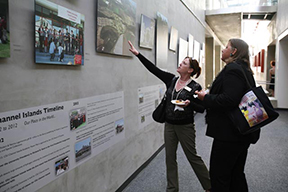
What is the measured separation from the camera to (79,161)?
2123 millimetres

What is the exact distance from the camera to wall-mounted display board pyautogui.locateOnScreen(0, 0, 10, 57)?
4.27ft

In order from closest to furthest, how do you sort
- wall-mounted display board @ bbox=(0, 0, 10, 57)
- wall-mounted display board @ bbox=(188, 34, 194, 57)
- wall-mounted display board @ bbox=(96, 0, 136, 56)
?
wall-mounted display board @ bbox=(0, 0, 10, 57) → wall-mounted display board @ bbox=(96, 0, 136, 56) → wall-mounted display board @ bbox=(188, 34, 194, 57)

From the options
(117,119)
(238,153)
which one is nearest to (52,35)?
(117,119)

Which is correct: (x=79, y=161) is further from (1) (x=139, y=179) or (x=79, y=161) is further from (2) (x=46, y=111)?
(1) (x=139, y=179)

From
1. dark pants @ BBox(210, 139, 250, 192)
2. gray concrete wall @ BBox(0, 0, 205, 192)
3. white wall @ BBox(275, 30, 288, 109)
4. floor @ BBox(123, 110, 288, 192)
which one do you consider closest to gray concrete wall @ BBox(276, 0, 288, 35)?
white wall @ BBox(275, 30, 288, 109)

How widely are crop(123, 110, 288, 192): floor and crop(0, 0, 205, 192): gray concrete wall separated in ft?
0.70

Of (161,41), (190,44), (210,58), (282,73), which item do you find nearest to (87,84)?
(161,41)

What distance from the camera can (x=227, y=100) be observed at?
175 centimetres

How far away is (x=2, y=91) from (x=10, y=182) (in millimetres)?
599

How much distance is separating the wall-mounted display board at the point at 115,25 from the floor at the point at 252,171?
1834mm

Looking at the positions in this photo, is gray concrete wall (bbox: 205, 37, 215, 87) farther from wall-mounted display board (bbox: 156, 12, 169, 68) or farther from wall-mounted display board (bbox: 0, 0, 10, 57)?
wall-mounted display board (bbox: 0, 0, 10, 57)

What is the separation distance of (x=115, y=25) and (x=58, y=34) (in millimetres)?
921

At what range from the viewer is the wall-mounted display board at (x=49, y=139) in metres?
1.46

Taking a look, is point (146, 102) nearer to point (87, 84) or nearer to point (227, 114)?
point (87, 84)
